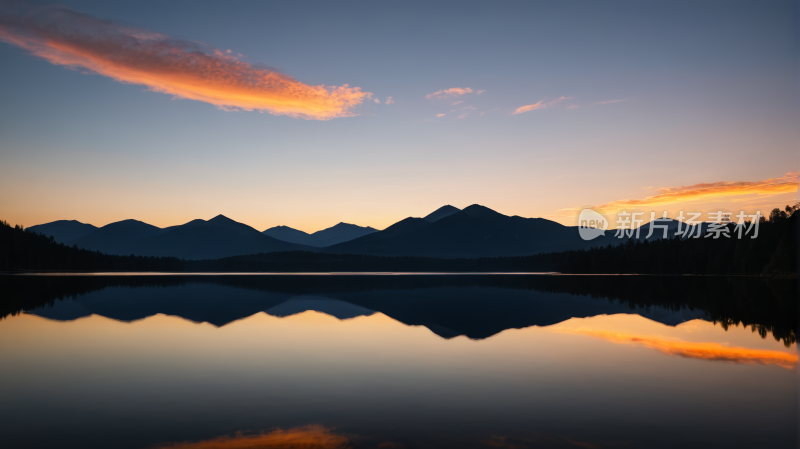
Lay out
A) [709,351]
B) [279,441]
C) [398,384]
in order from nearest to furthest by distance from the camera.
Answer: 1. [279,441]
2. [398,384]
3. [709,351]

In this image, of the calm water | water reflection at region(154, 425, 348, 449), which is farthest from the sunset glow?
water reflection at region(154, 425, 348, 449)

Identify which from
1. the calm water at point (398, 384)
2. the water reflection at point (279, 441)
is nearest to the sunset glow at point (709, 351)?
the calm water at point (398, 384)

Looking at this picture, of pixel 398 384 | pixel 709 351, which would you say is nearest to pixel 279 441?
pixel 398 384

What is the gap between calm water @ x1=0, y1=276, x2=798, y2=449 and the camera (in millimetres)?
11102

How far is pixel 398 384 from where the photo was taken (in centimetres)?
1577

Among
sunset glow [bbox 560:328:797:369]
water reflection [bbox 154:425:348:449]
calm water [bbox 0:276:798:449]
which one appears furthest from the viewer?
sunset glow [bbox 560:328:797:369]

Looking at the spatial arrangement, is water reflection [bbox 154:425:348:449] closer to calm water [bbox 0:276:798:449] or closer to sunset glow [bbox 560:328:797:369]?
calm water [bbox 0:276:798:449]

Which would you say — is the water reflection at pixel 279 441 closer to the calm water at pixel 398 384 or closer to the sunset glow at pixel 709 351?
the calm water at pixel 398 384

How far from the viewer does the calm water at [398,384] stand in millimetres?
11102

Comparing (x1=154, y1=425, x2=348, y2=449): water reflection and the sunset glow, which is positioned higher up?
(x1=154, y1=425, x2=348, y2=449): water reflection

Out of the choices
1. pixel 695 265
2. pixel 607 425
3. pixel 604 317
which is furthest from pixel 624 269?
pixel 607 425

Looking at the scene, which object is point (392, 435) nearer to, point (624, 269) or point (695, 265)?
point (695, 265)

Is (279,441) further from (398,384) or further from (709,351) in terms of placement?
(709,351)

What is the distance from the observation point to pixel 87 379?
16.4 meters
